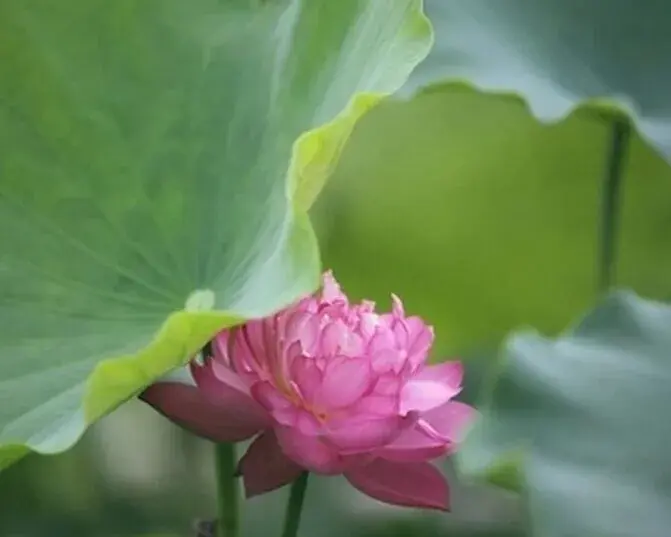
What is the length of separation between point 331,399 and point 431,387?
0.15ft

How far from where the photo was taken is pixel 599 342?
0.52 m

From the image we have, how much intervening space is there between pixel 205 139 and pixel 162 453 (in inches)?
29.2

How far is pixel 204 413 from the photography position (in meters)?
0.54

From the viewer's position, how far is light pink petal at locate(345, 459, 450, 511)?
1.77 feet

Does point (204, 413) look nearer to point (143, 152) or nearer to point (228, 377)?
point (228, 377)

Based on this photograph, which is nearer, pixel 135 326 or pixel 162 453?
pixel 135 326

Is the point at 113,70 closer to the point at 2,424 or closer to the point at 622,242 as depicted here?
the point at 2,424

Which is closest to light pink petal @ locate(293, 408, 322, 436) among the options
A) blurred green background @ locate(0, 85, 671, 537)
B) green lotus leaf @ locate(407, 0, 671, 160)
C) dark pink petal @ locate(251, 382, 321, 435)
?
dark pink petal @ locate(251, 382, 321, 435)

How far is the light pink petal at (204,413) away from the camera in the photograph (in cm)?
53

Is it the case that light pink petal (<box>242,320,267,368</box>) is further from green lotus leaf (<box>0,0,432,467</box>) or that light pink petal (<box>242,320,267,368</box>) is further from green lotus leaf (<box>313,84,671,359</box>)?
green lotus leaf (<box>313,84,671,359</box>)

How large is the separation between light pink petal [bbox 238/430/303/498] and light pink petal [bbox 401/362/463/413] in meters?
0.06

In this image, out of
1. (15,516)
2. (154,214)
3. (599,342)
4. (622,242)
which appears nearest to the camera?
(599,342)

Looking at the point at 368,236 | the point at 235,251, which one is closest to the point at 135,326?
the point at 235,251

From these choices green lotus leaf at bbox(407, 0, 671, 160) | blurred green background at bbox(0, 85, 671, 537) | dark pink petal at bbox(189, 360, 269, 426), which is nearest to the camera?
dark pink petal at bbox(189, 360, 269, 426)
